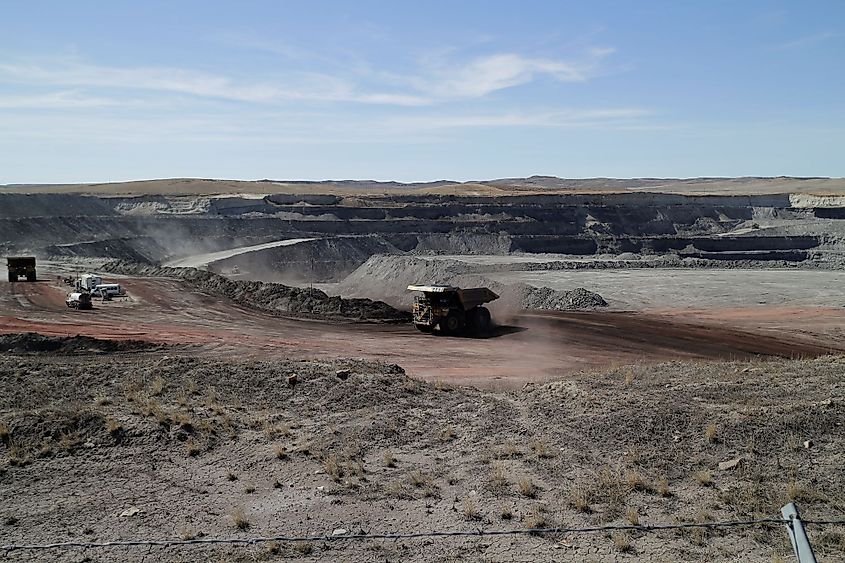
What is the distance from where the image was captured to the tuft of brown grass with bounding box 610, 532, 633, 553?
9070mm

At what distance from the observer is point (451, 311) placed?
31109 mm

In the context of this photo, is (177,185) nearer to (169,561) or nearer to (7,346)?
(7,346)

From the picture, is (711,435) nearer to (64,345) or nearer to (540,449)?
(540,449)

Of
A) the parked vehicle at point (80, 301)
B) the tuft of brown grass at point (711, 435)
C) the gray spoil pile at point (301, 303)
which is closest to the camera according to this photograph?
the tuft of brown grass at point (711, 435)

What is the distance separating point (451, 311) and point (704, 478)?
67.4ft

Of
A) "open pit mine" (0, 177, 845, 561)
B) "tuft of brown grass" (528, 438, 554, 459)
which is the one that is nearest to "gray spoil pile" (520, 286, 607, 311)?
"open pit mine" (0, 177, 845, 561)

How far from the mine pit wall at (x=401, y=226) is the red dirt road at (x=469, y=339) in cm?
2636

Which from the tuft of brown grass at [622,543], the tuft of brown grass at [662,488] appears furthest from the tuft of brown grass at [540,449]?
the tuft of brown grass at [622,543]

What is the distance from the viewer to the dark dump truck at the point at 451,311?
31.1m

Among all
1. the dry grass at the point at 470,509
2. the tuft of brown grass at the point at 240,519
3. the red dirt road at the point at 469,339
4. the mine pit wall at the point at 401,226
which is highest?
the mine pit wall at the point at 401,226

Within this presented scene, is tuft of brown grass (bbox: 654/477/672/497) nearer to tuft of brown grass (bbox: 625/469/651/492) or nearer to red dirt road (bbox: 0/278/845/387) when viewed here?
→ tuft of brown grass (bbox: 625/469/651/492)

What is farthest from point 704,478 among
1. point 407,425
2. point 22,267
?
point 22,267

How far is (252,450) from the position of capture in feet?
43.1

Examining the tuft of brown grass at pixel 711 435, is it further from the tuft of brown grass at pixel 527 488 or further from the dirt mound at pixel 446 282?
the dirt mound at pixel 446 282
